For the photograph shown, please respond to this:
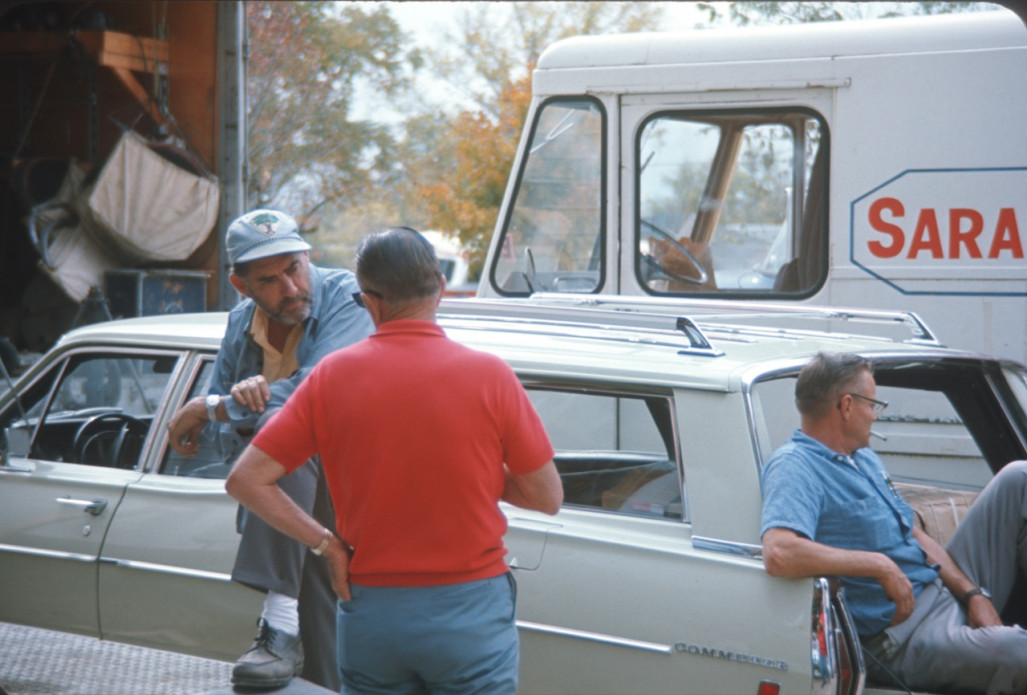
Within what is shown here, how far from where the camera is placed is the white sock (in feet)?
11.3

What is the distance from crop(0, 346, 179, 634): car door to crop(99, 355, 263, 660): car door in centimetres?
9

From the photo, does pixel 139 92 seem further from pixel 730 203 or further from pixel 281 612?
pixel 281 612

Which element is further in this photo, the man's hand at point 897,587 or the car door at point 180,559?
the car door at point 180,559

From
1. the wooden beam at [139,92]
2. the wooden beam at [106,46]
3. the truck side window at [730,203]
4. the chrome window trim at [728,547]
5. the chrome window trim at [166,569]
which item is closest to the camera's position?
the chrome window trim at [728,547]

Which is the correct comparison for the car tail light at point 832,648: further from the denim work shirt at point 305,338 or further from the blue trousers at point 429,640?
the denim work shirt at point 305,338

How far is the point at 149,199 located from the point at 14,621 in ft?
23.3

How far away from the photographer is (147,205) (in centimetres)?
1123

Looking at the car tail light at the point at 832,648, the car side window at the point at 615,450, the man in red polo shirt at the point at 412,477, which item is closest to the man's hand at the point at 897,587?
the car tail light at the point at 832,648

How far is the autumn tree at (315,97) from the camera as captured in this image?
22.5 meters

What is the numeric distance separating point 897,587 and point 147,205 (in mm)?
9038

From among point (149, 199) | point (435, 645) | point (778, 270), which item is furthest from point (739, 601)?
point (149, 199)

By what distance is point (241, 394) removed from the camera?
11.4 feet

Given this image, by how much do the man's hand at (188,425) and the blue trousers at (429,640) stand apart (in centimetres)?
122

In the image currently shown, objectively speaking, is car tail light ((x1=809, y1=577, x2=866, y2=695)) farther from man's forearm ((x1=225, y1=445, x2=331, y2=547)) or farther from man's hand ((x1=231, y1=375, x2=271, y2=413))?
man's hand ((x1=231, y1=375, x2=271, y2=413))
